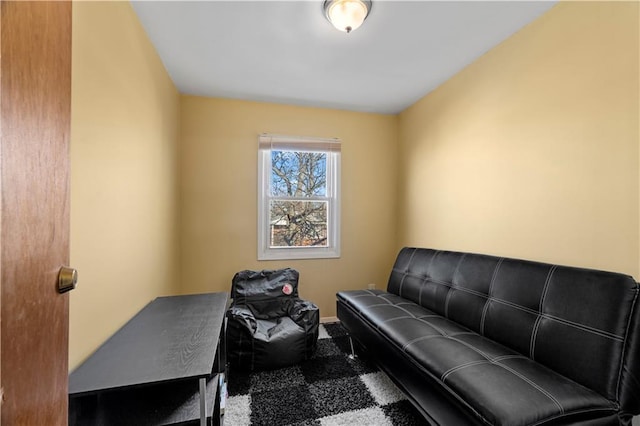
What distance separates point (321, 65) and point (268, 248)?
1838 mm

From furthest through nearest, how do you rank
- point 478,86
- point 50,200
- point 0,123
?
point 478,86 → point 50,200 → point 0,123

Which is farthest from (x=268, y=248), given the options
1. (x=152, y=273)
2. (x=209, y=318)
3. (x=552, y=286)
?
(x=552, y=286)

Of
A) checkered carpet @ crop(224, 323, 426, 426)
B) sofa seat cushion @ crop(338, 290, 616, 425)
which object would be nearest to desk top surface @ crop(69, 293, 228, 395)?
checkered carpet @ crop(224, 323, 426, 426)

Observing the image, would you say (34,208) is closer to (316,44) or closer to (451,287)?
(316,44)

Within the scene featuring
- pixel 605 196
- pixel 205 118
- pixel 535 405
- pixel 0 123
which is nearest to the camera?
pixel 0 123

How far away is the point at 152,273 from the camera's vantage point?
74.9 inches

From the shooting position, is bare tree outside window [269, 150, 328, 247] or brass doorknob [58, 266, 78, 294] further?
bare tree outside window [269, 150, 328, 247]

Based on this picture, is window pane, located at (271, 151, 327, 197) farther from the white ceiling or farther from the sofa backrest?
the sofa backrest

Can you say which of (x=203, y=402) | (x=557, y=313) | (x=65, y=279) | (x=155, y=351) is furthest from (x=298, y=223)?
(x=65, y=279)

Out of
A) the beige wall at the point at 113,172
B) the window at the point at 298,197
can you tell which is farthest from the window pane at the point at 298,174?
the beige wall at the point at 113,172

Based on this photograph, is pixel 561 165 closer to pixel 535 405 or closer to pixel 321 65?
pixel 535 405

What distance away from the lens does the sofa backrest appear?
1.10 meters

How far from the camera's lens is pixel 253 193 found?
2900mm

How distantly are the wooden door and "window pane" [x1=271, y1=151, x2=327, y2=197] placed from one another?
233cm
